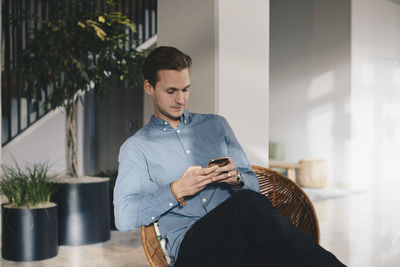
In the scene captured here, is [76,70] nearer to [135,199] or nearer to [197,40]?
[197,40]

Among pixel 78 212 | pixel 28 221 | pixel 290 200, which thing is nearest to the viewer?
pixel 290 200

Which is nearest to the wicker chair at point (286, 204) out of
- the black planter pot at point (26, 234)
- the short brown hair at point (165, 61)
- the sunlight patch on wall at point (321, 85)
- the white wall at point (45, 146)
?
the short brown hair at point (165, 61)

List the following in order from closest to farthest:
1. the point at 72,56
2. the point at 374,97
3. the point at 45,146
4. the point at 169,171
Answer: the point at 169,171 < the point at 374,97 < the point at 72,56 < the point at 45,146

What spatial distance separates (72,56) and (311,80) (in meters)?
1.72

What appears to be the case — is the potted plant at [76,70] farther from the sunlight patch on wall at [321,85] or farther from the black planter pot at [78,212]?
the sunlight patch on wall at [321,85]

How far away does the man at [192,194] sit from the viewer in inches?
51.5

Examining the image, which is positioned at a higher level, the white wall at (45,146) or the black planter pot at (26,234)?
the white wall at (45,146)

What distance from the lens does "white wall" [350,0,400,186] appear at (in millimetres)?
2244

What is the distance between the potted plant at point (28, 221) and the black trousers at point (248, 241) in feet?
5.74

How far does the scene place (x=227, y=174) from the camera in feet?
4.75

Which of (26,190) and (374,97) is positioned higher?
(374,97)

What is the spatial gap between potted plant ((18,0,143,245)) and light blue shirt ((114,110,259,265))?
64.3 inches

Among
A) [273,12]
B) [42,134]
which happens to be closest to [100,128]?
[42,134]

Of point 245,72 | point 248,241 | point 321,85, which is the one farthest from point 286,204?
point 321,85
